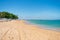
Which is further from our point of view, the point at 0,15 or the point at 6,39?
the point at 0,15

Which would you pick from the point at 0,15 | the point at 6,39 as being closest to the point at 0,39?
the point at 6,39

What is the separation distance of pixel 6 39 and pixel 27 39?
148 cm

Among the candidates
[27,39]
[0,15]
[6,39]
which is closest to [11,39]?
[6,39]

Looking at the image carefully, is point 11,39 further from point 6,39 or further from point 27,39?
point 27,39

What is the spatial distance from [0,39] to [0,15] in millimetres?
61005

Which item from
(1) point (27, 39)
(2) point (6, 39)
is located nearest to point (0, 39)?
(2) point (6, 39)

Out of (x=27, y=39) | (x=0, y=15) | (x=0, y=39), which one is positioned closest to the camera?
(x=0, y=39)

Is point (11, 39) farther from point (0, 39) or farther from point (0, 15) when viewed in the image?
point (0, 15)

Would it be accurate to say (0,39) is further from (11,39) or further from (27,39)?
(27,39)

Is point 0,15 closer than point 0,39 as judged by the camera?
No

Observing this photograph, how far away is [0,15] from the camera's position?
64.9 m

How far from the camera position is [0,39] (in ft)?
21.6

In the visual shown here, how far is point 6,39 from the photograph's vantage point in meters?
6.70

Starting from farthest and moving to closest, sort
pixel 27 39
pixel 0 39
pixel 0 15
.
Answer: pixel 0 15, pixel 27 39, pixel 0 39
